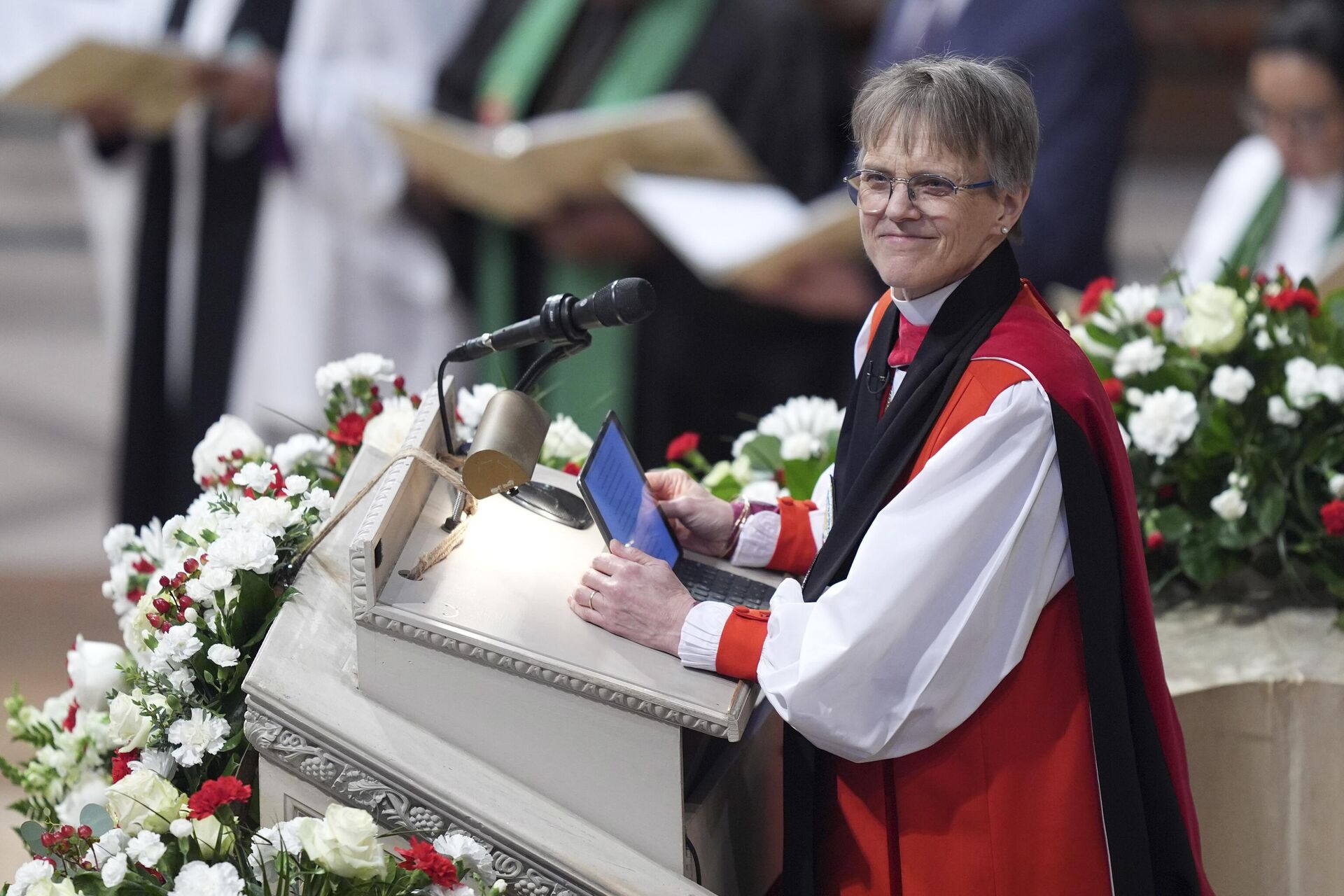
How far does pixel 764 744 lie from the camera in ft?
6.81

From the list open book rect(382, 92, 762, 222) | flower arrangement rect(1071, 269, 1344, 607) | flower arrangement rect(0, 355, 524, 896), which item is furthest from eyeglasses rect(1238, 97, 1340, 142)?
flower arrangement rect(0, 355, 524, 896)

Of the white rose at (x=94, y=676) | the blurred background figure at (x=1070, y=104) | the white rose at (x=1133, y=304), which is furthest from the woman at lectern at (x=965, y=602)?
the blurred background figure at (x=1070, y=104)

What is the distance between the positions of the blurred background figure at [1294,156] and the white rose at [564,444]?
2.39 m

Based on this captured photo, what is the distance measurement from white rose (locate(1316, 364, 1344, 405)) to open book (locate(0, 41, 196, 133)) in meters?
3.71

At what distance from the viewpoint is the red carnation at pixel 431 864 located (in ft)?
5.09

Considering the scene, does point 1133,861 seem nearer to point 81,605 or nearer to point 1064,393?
point 1064,393

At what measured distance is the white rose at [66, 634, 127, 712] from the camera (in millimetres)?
2014

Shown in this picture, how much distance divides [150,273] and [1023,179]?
14.3 ft

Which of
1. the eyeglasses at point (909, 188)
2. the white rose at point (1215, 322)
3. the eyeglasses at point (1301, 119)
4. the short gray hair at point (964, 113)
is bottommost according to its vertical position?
the white rose at point (1215, 322)

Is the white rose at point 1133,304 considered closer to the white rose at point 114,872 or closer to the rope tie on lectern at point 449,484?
the rope tie on lectern at point 449,484

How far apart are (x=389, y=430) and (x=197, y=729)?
501 mm

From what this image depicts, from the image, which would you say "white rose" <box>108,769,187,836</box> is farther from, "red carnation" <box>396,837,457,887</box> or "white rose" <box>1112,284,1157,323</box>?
"white rose" <box>1112,284,1157,323</box>

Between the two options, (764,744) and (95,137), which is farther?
(95,137)

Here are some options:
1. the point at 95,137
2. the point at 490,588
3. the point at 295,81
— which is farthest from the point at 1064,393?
the point at 95,137
